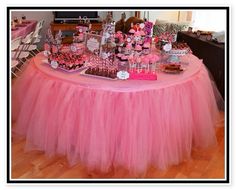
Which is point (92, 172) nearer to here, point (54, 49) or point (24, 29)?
point (54, 49)

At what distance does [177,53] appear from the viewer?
2252 millimetres

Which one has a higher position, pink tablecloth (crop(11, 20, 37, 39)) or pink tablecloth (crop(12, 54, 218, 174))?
pink tablecloth (crop(11, 20, 37, 39))

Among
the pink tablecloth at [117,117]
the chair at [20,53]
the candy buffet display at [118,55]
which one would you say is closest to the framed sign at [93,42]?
the candy buffet display at [118,55]

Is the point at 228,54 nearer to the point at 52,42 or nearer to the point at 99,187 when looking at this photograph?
the point at 99,187

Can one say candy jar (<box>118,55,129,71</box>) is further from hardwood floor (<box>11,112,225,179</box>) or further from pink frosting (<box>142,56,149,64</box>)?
hardwood floor (<box>11,112,225,179</box>)

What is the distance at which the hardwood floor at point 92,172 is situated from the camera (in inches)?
75.3

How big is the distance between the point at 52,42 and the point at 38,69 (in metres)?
0.28

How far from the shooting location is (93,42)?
231 cm

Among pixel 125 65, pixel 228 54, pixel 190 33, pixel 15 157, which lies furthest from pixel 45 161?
pixel 190 33

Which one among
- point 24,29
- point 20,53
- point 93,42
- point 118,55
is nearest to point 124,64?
point 118,55

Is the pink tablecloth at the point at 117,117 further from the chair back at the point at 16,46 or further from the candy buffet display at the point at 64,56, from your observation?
the chair back at the point at 16,46

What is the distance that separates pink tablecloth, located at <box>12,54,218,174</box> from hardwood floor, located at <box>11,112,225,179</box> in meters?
0.05

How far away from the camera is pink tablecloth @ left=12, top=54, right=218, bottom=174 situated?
182cm

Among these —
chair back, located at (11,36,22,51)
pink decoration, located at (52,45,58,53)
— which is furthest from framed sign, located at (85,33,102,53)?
chair back, located at (11,36,22,51)
